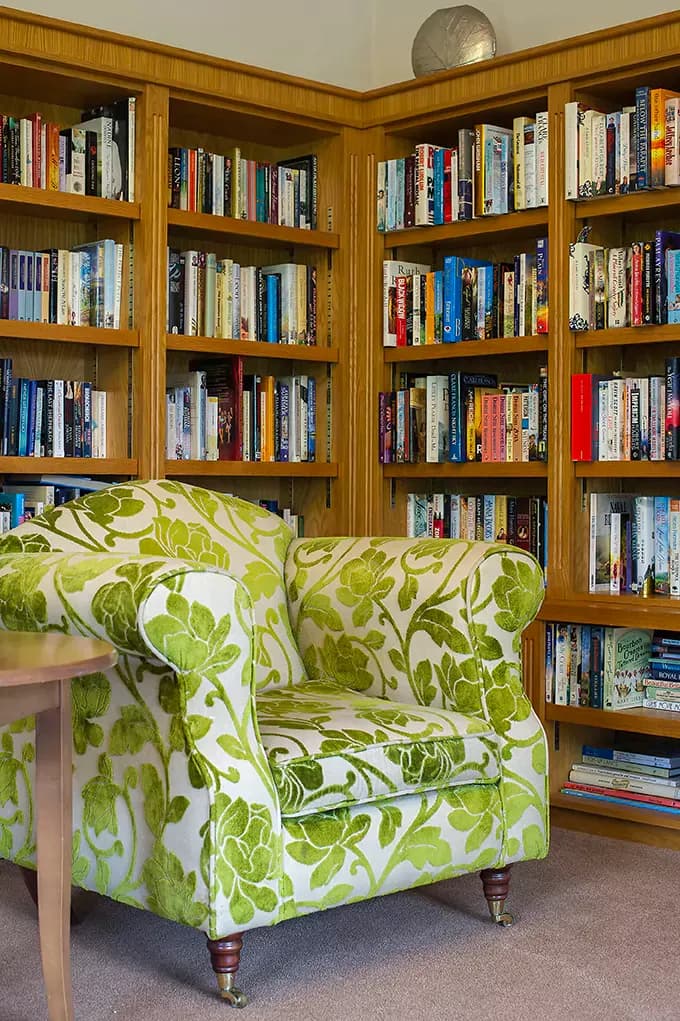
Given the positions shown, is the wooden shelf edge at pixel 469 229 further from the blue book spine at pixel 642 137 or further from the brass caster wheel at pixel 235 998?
the brass caster wheel at pixel 235 998

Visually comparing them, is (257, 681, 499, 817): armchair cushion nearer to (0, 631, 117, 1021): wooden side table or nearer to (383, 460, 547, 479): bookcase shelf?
(0, 631, 117, 1021): wooden side table

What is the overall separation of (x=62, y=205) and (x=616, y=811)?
6.83 feet

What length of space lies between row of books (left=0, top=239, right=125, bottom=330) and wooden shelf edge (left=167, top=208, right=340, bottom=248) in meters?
0.20

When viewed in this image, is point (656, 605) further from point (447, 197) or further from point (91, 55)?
point (91, 55)

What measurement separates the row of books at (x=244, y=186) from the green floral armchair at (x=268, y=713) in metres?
1.12

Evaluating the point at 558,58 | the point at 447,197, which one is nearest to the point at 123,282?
the point at 447,197

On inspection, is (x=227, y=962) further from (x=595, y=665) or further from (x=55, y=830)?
(x=595, y=665)

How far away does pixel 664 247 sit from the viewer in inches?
137

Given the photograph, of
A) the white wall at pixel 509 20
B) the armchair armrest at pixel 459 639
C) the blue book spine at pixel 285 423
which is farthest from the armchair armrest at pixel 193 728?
the white wall at pixel 509 20

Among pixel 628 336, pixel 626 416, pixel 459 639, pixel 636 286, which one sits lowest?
pixel 459 639

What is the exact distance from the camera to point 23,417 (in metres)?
3.56

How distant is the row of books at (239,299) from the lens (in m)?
3.83

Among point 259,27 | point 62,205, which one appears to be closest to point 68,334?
point 62,205

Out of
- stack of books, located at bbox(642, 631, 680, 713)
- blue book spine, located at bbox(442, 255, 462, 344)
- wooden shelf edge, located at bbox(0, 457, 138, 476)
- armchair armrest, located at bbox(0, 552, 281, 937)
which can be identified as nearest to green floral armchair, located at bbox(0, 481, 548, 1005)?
armchair armrest, located at bbox(0, 552, 281, 937)
